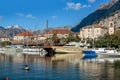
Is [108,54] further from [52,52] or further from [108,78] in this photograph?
[108,78]

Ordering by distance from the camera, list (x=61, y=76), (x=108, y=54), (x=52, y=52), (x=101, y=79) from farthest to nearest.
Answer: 1. (x=52, y=52)
2. (x=108, y=54)
3. (x=61, y=76)
4. (x=101, y=79)

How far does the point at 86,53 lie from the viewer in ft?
567

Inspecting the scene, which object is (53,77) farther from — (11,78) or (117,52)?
(117,52)

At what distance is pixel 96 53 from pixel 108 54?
6.09 meters

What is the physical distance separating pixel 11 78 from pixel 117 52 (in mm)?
Answer: 101318

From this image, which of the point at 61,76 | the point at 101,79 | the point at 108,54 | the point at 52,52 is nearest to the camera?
the point at 101,79

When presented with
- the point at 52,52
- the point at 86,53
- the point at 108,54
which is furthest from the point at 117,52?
the point at 52,52

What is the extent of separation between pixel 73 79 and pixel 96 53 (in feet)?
319

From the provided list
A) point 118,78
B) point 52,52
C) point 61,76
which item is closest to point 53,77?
point 61,76

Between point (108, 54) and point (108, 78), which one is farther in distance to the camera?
point (108, 54)

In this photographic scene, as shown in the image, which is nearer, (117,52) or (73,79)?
(73,79)

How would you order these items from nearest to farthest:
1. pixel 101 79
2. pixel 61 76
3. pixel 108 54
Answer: pixel 101 79, pixel 61 76, pixel 108 54

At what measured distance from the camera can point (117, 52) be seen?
167m

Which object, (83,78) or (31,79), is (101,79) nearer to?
(83,78)
